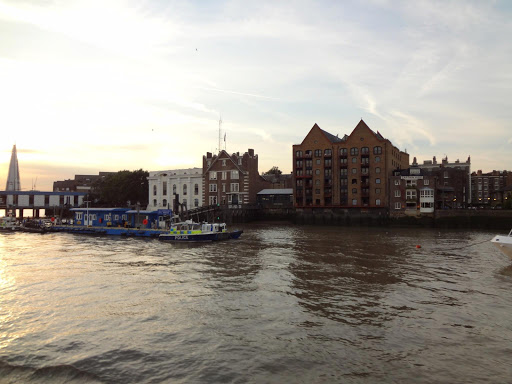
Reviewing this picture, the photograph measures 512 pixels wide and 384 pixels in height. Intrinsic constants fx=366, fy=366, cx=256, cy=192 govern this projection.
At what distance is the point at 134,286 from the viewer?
23250 millimetres

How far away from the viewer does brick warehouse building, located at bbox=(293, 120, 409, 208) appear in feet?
274

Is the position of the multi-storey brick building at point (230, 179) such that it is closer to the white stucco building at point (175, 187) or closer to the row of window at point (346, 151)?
the white stucco building at point (175, 187)

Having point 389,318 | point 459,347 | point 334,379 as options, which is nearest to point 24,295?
point 334,379

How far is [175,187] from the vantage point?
99.2m

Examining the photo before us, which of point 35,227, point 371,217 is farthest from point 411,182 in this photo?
point 35,227

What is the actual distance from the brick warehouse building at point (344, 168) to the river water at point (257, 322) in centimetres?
5294

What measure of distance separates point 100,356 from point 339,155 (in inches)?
3177

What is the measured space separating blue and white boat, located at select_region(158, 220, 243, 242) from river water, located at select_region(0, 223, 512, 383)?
14.6 meters

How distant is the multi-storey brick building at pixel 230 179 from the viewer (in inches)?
3652

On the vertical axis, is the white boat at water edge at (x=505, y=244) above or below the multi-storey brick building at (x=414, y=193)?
below

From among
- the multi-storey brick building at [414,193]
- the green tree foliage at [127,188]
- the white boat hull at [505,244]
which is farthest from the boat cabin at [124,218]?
the multi-storey brick building at [414,193]

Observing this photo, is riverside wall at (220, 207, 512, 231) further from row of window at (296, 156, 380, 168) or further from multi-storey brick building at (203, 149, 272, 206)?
row of window at (296, 156, 380, 168)

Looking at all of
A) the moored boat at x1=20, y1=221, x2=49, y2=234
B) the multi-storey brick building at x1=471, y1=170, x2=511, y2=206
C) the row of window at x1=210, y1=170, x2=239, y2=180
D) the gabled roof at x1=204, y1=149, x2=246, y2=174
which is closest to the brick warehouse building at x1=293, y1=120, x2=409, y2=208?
the gabled roof at x1=204, y1=149, x2=246, y2=174

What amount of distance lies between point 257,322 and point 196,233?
31834 mm
